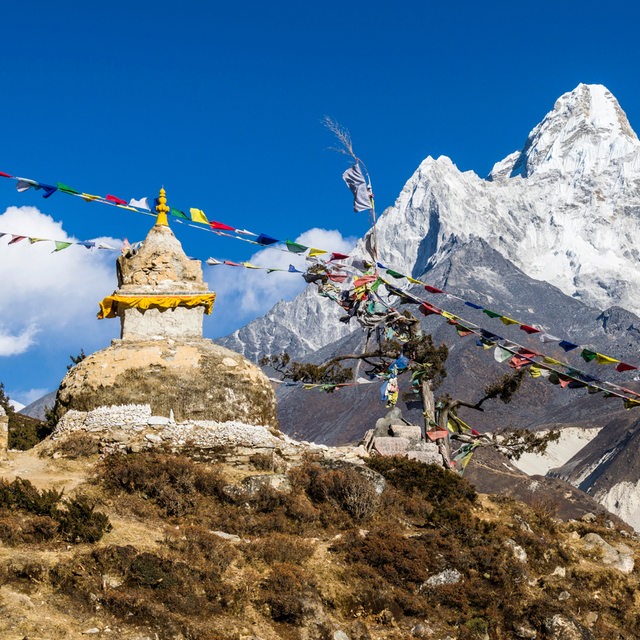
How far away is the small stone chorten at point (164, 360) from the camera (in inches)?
727

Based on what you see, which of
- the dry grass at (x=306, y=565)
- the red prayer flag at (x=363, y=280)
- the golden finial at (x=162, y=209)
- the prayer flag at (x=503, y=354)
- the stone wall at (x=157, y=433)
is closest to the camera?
the dry grass at (x=306, y=565)

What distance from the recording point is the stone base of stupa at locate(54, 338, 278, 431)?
18344mm

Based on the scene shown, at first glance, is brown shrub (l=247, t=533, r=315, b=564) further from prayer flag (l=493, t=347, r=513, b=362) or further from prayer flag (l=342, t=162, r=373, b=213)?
prayer flag (l=342, t=162, r=373, b=213)

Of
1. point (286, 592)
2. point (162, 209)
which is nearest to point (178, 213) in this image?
point (162, 209)

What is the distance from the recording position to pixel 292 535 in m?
15.5

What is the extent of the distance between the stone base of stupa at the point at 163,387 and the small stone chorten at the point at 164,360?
0.07 ft

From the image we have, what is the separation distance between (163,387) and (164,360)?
0.76 metres

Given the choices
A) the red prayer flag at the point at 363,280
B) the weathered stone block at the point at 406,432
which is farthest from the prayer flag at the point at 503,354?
the red prayer flag at the point at 363,280

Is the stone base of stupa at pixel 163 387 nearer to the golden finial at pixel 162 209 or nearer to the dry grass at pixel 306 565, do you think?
the dry grass at pixel 306 565

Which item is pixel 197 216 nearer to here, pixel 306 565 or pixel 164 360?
pixel 164 360

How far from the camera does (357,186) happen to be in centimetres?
2152

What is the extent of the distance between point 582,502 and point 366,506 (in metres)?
37.1

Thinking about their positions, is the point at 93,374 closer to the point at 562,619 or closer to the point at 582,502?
the point at 562,619

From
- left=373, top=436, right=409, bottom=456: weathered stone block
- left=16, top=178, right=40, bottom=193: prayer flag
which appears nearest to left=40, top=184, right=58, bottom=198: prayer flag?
left=16, top=178, right=40, bottom=193: prayer flag
